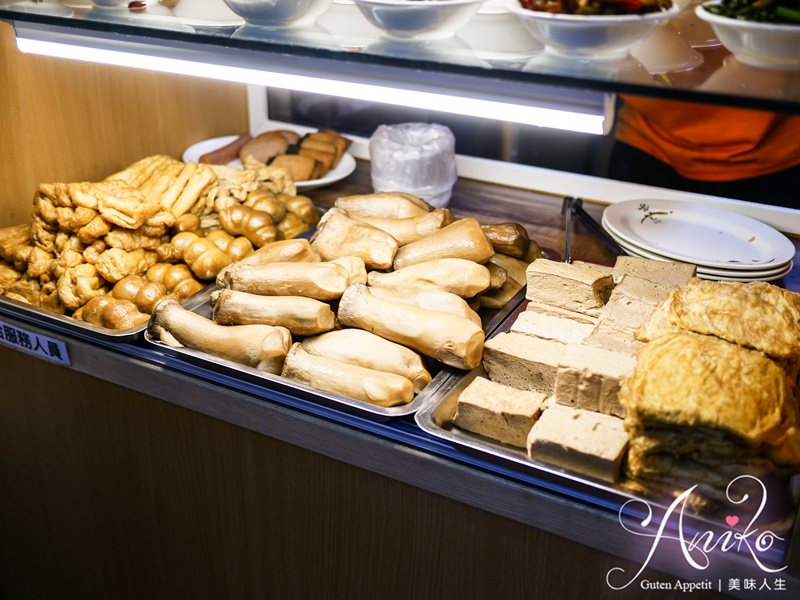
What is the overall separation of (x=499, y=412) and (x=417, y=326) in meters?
0.33

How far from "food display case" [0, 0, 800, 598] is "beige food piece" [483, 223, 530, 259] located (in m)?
0.21

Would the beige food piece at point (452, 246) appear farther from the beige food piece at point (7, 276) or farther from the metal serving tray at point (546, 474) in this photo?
the beige food piece at point (7, 276)

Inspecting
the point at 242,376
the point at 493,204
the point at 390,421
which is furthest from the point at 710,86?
the point at 493,204

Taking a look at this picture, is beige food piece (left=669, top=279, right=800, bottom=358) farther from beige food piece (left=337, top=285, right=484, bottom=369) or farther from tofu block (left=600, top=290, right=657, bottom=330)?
beige food piece (left=337, top=285, right=484, bottom=369)

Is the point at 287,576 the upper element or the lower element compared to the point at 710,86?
lower

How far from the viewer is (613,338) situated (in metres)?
1.76

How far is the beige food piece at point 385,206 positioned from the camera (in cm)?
243

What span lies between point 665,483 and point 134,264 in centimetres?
162

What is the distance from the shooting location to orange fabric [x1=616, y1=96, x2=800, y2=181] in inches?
132

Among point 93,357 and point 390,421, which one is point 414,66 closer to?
point 390,421

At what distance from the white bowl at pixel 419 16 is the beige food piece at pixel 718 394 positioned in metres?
0.81

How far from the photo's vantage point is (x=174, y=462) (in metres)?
2.21

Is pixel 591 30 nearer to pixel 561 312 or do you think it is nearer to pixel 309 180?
pixel 561 312

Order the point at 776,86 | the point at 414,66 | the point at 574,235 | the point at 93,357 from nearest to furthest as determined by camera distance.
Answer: the point at 776,86 → the point at 414,66 → the point at 93,357 → the point at 574,235
